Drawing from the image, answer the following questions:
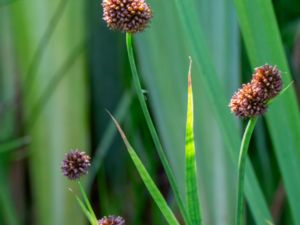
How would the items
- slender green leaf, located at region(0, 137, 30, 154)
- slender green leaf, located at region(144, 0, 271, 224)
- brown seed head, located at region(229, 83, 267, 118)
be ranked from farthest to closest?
slender green leaf, located at region(0, 137, 30, 154), slender green leaf, located at region(144, 0, 271, 224), brown seed head, located at region(229, 83, 267, 118)

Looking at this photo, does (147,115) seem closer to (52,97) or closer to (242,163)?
(242,163)

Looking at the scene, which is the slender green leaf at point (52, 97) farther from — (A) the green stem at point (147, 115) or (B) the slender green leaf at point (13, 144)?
(A) the green stem at point (147, 115)

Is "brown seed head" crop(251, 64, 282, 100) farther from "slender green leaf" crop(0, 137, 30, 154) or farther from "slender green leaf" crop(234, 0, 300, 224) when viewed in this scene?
"slender green leaf" crop(0, 137, 30, 154)

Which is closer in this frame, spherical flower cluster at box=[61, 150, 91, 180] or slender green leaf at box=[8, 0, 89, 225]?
spherical flower cluster at box=[61, 150, 91, 180]

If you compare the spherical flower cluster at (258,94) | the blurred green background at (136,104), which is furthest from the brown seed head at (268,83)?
the blurred green background at (136,104)

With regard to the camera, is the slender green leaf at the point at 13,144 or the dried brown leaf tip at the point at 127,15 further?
the slender green leaf at the point at 13,144

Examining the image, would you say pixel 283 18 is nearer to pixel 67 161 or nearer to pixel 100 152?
pixel 100 152

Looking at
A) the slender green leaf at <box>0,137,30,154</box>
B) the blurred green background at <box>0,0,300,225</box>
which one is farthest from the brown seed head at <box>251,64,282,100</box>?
the slender green leaf at <box>0,137,30,154</box>

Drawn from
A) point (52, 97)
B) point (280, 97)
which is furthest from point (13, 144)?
point (280, 97)
